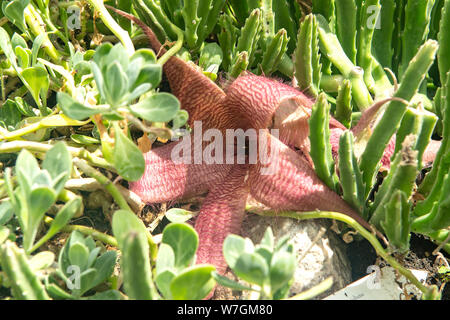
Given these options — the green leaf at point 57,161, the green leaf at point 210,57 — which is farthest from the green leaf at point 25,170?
the green leaf at point 210,57

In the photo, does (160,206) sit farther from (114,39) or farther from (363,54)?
(363,54)

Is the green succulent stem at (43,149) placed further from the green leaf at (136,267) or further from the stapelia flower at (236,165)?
the green leaf at (136,267)

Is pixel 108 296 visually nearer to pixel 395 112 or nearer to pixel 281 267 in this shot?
pixel 281 267

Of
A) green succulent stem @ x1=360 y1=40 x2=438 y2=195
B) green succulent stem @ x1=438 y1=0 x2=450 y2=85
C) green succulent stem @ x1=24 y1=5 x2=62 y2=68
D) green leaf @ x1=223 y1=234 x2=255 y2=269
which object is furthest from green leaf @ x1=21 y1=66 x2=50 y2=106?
green succulent stem @ x1=438 y1=0 x2=450 y2=85

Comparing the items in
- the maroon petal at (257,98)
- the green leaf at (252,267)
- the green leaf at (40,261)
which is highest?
the maroon petal at (257,98)

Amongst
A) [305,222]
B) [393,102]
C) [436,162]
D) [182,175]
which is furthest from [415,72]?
[182,175]

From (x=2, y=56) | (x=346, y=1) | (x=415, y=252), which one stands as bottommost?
(x=415, y=252)
